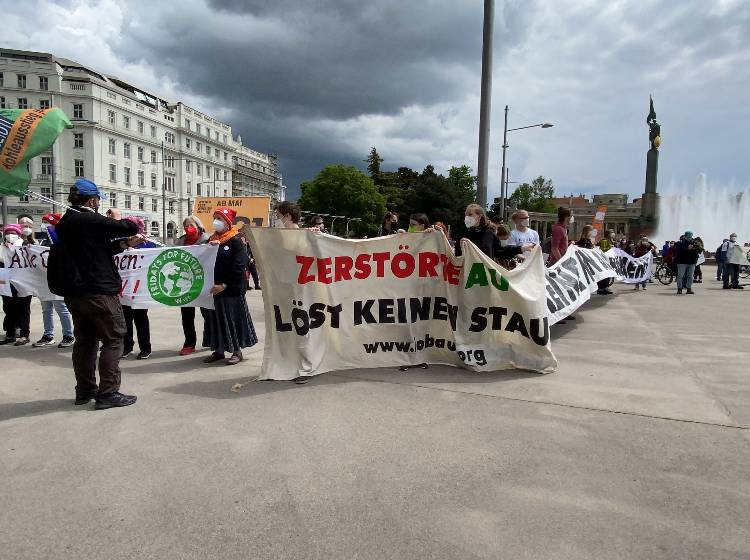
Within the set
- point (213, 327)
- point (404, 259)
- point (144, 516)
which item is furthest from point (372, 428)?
point (213, 327)

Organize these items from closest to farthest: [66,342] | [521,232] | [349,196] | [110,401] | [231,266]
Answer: [110,401] → [231,266] → [66,342] → [521,232] → [349,196]

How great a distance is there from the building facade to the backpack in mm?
63247

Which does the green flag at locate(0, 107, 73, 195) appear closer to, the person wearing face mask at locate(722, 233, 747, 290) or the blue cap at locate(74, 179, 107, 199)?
the blue cap at locate(74, 179, 107, 199)

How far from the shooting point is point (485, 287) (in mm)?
5461

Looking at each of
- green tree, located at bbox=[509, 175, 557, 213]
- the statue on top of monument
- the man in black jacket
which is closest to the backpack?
the man in black jacket

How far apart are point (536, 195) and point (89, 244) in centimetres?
10699

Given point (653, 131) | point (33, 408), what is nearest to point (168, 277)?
point (33, 408)

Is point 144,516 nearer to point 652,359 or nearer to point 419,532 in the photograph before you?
point 419,532

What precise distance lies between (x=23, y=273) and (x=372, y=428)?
20.9ft

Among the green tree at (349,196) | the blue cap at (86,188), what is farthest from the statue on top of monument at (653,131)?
the blue cap at (86,188)

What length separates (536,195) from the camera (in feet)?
339

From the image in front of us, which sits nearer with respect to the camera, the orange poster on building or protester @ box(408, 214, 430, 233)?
protester @ box(408, 214, 430, 233)

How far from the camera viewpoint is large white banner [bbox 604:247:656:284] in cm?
1327

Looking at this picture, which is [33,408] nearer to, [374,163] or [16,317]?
[16,317]
